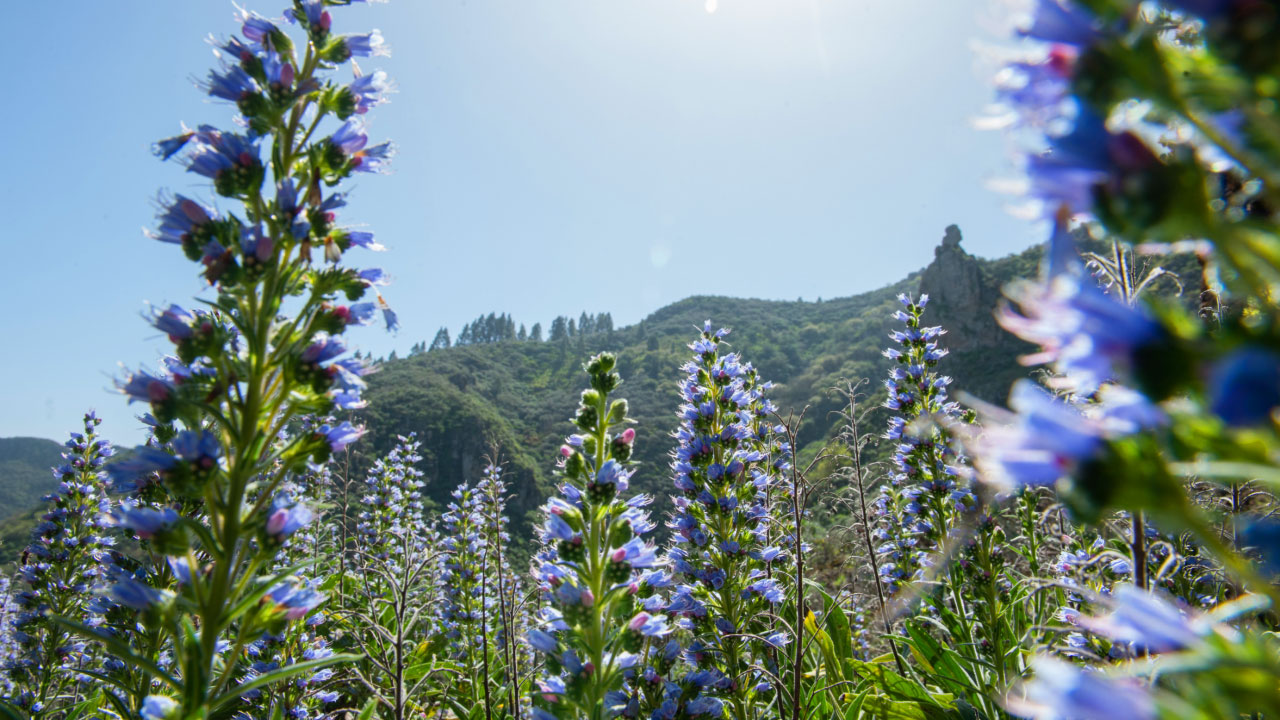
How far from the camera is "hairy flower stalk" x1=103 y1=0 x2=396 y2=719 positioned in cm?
230

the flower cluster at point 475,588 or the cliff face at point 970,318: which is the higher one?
the cliff face at point 970,318

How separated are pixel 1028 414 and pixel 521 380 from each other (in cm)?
12064

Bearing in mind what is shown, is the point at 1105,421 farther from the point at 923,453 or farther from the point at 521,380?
the point at 521,380

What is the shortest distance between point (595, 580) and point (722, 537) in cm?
288

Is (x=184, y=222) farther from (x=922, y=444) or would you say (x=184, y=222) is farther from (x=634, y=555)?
(x=922, y=444)

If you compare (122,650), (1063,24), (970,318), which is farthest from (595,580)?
(970,318)

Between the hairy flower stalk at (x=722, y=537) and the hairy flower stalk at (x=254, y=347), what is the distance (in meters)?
3.46

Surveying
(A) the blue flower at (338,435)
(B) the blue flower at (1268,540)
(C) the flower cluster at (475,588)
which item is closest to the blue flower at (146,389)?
(A) the blue flower at (338,435)

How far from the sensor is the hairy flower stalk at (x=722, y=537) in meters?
5.12

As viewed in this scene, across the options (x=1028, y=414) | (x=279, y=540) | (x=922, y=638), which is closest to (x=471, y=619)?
(x=922, y=638)

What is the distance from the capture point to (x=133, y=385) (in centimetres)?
247

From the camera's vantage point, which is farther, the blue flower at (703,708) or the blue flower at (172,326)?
the blue flower at (703,708)

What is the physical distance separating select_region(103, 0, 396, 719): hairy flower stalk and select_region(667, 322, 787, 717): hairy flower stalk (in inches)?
136

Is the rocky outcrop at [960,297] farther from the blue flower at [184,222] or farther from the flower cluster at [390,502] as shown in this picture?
the blue flower at [184,222]
